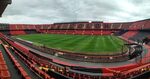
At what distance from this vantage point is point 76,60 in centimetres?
3812

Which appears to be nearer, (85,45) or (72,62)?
(72,62)

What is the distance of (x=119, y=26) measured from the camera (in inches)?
5148

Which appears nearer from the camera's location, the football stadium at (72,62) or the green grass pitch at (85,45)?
the football stadium at (72,62)

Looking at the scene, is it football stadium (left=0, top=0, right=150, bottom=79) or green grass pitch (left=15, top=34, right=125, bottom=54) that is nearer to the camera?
football stadium (left=0, top=0, right=150, bottom=79)

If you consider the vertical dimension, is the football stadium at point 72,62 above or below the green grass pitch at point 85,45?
above

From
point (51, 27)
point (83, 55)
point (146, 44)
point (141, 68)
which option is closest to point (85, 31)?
point (51, 27)

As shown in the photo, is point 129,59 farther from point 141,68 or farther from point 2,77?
point 2,77

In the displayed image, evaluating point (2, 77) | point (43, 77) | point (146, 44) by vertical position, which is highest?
point (2, 77)

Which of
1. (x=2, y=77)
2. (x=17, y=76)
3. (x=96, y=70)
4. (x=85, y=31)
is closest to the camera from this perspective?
(x=2, y=77)

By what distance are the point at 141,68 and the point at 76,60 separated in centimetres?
1204

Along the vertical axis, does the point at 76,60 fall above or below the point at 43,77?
below

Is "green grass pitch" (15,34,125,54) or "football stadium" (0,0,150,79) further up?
"football stadium" (0,0,150,79)

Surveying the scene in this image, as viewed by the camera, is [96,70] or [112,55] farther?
[112,55]

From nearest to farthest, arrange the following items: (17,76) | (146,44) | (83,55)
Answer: (17,76)
(83,55)
(146,44)
